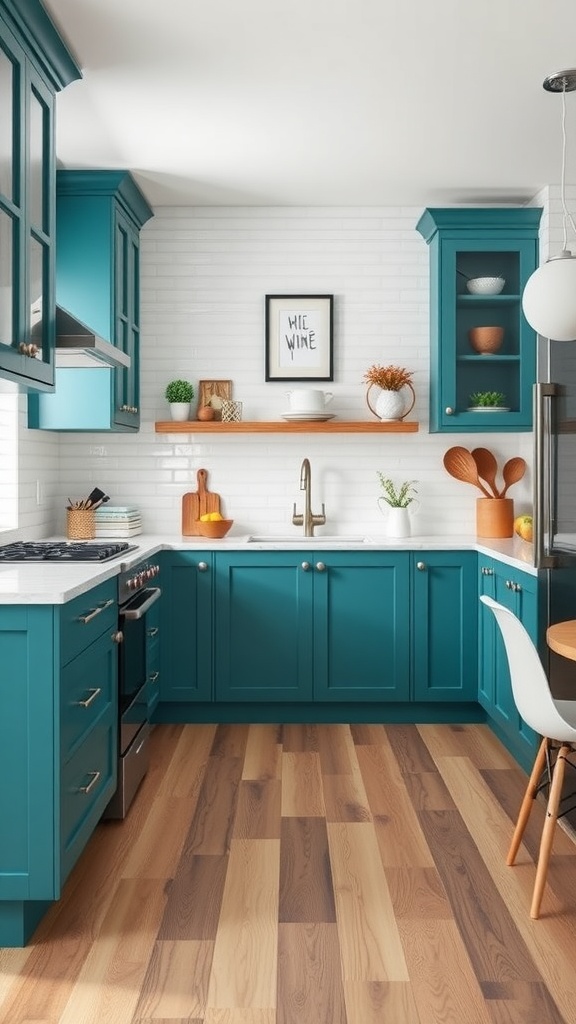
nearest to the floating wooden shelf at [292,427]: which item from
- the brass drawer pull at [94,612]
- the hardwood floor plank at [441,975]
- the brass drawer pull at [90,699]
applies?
the brass drawer pull at [94,612]

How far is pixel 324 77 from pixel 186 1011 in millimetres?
2960

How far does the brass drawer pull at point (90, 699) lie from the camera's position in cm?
258

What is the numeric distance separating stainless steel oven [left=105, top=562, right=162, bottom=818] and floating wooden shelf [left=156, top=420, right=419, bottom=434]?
114cm

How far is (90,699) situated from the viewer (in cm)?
267

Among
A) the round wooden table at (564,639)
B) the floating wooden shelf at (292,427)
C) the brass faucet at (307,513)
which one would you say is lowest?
the round wooden table at (564,639)

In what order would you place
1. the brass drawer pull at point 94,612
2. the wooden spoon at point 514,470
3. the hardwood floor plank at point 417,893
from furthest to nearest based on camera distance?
1. the wooden spoon at point 514,470
2. the brass drawer pull at point 94,612
3. the hardwood floor plank at point 417,893

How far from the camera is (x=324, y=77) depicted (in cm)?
321

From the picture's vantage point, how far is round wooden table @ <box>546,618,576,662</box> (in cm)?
234

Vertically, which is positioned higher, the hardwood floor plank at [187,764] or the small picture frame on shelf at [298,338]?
the small picture frame on shelf at [298,338]

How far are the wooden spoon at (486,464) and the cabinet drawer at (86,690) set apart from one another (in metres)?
2.47

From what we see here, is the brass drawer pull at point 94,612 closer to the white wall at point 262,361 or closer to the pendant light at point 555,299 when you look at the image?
the pendant light at point 555,299

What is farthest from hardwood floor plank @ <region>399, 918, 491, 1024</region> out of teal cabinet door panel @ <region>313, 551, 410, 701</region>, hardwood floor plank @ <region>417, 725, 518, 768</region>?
teal cabinet door panel @ <region>313, 551, 410, 701</region>

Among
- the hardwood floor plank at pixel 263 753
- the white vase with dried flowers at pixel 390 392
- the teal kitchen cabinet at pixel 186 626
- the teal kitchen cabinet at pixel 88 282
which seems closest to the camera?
the hardwood floor plank at pixel 263 753

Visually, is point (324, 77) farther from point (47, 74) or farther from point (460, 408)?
point (460, 408)
